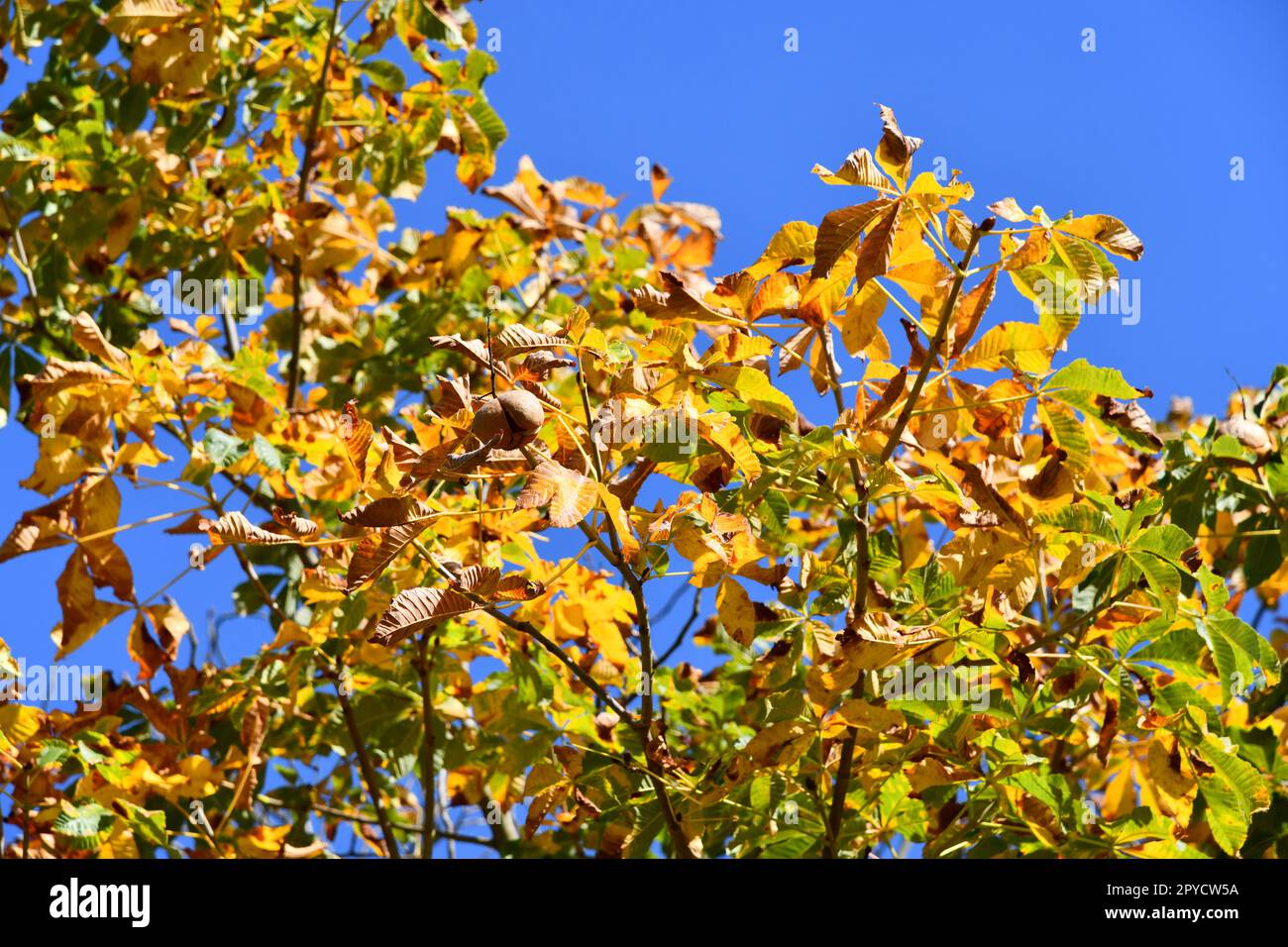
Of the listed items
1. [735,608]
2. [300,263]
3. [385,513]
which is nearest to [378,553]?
[385,513]

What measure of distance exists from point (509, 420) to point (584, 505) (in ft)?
0.41

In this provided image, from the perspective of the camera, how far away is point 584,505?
1444 mm

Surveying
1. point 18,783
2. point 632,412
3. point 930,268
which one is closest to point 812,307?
point 930,268

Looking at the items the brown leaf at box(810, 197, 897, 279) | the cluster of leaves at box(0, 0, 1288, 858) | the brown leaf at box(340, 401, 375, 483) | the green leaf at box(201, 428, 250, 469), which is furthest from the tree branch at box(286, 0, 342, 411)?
the brown leaf at box(810, 197, 897, 279)

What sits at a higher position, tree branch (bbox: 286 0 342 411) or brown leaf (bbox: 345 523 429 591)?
tree branch (bbox: 286 0 342 411)

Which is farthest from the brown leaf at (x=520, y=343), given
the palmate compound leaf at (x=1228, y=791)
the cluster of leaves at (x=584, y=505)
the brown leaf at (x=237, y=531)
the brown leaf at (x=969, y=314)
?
the palmate compound leaf at (x=1228, y=791)

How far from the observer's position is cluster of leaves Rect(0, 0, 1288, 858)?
1.68 metres

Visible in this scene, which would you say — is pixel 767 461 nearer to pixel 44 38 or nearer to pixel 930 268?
pixel 930 268

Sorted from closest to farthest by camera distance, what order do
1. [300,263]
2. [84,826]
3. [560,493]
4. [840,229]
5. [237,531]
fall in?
[560,493] → [840,229] → [237,531] → [84,826] → [300,263]

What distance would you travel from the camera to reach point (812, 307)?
1.80 meters

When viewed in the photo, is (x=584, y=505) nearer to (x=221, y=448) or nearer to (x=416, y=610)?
(x=416, y=610)

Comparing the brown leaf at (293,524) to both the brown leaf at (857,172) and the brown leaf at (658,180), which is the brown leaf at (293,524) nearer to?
the brown leaf at (857,172)

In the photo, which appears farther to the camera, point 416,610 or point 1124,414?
point 1124,414

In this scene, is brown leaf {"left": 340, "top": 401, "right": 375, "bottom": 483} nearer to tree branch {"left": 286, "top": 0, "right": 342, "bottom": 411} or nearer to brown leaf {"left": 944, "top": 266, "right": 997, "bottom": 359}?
brown leaf {"left": 944, "top": 266, "right": 997, "bottom": 359}
